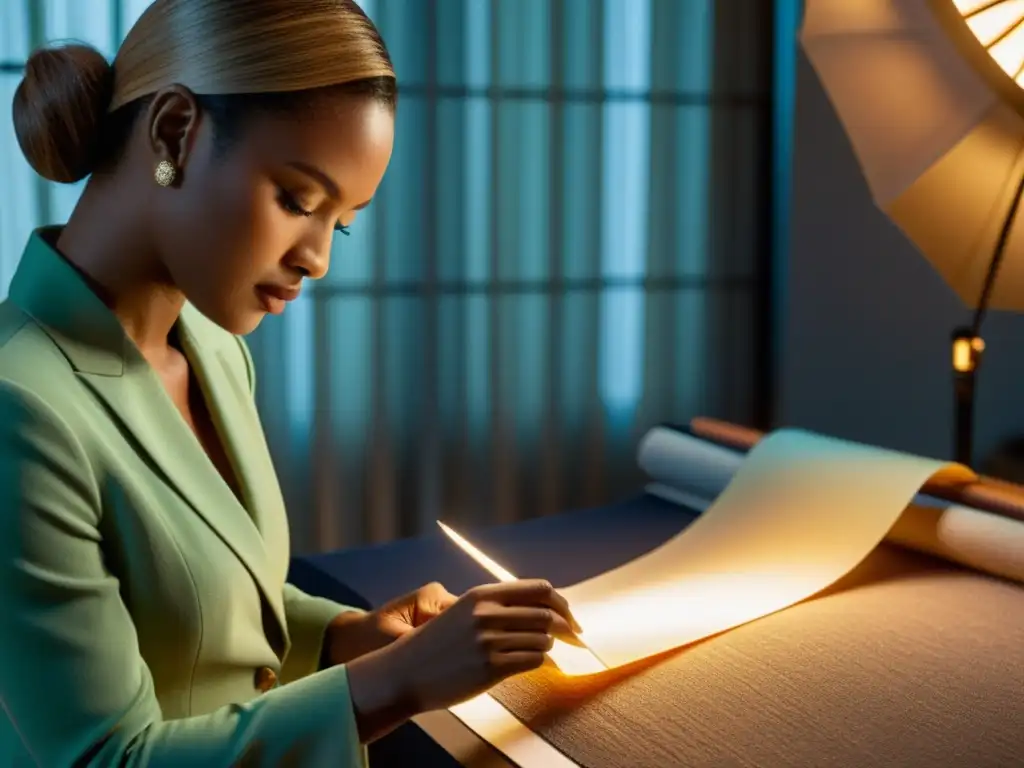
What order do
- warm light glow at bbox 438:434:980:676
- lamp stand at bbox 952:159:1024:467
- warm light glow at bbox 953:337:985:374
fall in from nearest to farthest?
warm light glow at bbox 438:434:980:676 → lamp stand at bbox 952:159:1024:467 → warm light glow at bbox 953:337:985:374

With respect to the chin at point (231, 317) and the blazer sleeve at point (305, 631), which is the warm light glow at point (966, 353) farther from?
the chin at point (231, 317)

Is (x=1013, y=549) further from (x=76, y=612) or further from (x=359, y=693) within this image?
(x=76, y=612)

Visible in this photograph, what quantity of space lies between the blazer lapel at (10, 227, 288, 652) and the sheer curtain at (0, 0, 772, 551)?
143 centimetres

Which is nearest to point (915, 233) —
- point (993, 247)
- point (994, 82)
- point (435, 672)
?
point (993, 247)

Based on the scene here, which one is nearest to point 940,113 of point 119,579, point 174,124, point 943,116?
point 943,116

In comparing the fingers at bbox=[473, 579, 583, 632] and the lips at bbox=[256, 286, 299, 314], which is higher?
the lips at bbox=[256, 286, 299, 314]

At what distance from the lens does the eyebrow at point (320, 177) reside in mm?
769

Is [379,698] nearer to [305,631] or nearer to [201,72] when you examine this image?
[305,631]

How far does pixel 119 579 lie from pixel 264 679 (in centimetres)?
15

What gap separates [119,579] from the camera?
774mm

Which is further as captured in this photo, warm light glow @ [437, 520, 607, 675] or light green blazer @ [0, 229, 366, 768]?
warm light glow @ [437, 520, 607, 675]

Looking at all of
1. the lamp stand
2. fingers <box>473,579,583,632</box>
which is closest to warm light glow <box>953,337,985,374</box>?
the lamp stand

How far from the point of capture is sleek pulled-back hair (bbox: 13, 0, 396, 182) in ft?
2.48

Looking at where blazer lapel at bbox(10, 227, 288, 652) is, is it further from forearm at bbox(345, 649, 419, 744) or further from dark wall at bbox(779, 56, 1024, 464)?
dark wall at bbox(779, 56, 1024, 464)
